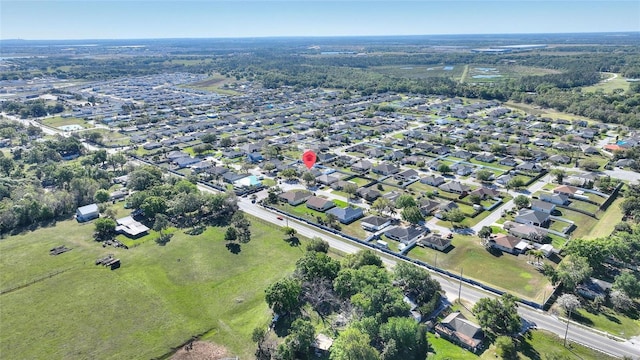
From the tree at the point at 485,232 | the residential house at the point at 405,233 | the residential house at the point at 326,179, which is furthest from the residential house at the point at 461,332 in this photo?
the residential house at the point at 326,179

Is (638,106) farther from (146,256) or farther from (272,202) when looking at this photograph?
(146,256)

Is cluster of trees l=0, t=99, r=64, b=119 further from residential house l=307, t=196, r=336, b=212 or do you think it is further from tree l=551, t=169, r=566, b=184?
tree l=551, t=169, r=566, b=184

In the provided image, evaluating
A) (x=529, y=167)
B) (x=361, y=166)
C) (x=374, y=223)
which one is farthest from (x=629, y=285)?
(x=361, y=166)

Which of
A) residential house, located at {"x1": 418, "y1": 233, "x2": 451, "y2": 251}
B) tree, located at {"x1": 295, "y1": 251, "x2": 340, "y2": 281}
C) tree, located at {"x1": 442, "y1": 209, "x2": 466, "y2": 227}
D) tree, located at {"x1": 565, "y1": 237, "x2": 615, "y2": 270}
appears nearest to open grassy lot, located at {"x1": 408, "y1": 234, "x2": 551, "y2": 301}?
residential house, located at {"x1": 418, "y1": 233, "x2": 451, "y2": 251}

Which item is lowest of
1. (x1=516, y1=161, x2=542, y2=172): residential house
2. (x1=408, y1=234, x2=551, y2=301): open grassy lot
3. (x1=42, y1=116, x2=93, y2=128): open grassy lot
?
(x1=42, y1=116, x2=93, y2=128): open grassy lot

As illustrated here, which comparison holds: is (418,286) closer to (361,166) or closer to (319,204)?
(319,204)

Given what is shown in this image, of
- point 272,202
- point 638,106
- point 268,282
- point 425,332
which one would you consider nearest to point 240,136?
point 272,202

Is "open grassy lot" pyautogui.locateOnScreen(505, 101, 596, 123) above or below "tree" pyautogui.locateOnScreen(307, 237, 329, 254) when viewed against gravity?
below
